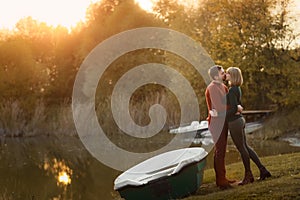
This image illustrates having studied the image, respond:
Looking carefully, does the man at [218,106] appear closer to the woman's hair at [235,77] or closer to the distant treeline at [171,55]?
the woman's hair at [235,77]

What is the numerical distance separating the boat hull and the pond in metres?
2.37

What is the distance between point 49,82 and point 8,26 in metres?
6.16

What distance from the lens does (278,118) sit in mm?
18391

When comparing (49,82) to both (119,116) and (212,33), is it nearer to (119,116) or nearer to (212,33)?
(119,116)

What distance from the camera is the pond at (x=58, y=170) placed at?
35.2 ft

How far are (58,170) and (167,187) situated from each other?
7496 mm

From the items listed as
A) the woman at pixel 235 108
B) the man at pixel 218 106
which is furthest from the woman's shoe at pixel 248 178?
the man at pixel 218 106

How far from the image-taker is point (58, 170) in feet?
45.9

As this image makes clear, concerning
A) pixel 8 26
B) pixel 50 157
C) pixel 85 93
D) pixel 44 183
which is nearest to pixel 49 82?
pixel 85 93

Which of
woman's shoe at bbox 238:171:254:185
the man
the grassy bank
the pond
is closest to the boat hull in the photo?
the grassy bank

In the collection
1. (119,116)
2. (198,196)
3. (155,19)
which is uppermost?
(155,19)

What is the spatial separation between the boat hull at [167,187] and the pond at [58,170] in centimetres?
237

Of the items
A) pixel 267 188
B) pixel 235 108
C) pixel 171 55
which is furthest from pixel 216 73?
pixel 171 55

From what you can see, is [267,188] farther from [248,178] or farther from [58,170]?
[58,170]
